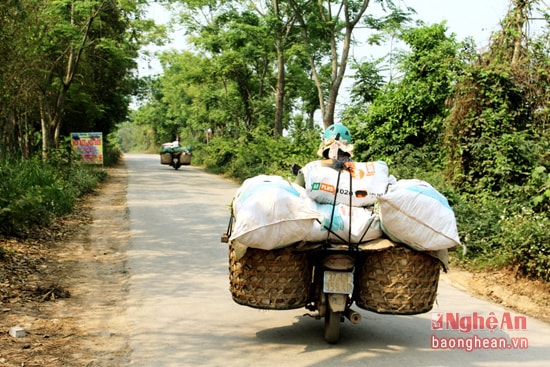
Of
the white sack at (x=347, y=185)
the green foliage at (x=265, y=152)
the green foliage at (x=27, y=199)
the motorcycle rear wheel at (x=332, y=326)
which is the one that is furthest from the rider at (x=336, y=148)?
the green foliage at (x=265, y=152)

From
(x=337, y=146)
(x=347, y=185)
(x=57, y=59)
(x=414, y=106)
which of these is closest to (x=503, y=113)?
(x=414, y=106)

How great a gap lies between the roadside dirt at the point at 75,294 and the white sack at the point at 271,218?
4.85 ft

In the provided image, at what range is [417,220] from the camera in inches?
202

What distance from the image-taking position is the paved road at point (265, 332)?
207 inches

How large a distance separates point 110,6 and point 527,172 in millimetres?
14915

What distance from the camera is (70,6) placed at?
808 inches

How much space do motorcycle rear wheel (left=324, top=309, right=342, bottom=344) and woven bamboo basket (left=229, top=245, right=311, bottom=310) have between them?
350 millimetres

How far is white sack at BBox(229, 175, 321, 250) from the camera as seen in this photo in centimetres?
504

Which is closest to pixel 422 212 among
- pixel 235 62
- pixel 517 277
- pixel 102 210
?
pixel 517 277

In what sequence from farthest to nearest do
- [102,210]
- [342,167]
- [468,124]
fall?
[102,210], [468,124], [342,167]

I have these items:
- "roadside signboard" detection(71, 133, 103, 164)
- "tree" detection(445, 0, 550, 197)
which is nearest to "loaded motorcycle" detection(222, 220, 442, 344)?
"tree" detection(445, 0, 550, 197)

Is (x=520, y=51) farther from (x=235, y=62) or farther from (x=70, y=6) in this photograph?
(x=235, y=62)

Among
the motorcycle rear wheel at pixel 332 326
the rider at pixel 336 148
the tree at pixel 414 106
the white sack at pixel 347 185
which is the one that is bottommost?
the motorcycle rear wheel at pixel 332 326

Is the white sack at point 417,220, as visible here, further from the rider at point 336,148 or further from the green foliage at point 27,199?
the green foliage at point 27,199
